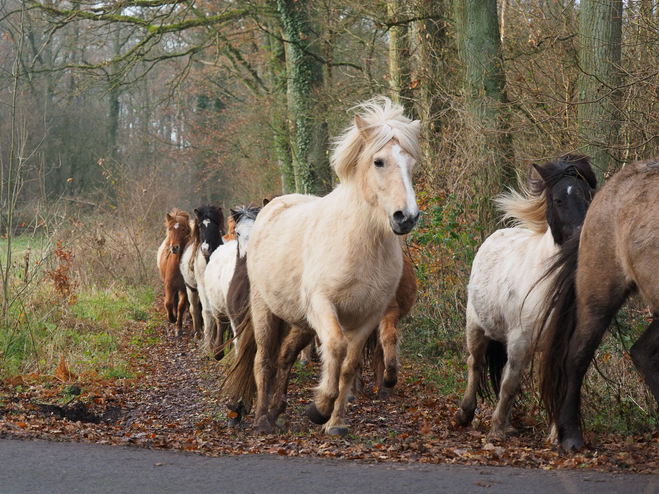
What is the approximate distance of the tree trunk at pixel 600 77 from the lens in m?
7.79

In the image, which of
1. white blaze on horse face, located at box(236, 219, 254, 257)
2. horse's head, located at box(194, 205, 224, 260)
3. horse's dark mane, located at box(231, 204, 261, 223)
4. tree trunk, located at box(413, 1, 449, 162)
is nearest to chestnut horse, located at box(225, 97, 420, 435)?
white blaze on horse face, located at box(236, 219, 254, 257)

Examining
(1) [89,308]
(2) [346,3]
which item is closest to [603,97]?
(2) [346,3]

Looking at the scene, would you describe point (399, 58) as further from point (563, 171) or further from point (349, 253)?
point (349, 253)

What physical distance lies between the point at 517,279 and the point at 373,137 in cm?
172

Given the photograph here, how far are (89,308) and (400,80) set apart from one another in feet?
23.5

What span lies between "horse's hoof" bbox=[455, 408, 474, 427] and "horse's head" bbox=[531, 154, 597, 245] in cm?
203

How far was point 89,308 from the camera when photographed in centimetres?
1361

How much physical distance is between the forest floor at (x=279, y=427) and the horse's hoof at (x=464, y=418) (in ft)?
0.20

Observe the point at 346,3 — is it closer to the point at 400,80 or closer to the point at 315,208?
the point at 400,80

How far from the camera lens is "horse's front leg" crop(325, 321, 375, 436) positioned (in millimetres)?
5957

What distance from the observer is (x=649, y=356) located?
4695mm

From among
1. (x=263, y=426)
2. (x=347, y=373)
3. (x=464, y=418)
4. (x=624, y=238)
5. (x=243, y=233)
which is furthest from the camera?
(x=243, y=233)

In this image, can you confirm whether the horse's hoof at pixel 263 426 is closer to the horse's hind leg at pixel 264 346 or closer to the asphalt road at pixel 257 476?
the horse's hind leg at pixel 264 346

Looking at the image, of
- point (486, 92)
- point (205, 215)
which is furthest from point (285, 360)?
point (205, 215)
